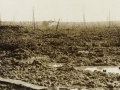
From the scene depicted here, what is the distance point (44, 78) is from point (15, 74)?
173cm

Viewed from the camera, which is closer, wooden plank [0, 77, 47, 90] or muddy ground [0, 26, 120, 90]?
wooden plank [0, 77, 47, 90]

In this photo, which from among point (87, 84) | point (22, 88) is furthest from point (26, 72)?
point (87, 84)

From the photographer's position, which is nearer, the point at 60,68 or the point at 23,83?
the point at 23,83

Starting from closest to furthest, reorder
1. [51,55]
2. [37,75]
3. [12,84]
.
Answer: [12,84]
[37,75]
[51,55]

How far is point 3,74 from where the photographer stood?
504 inches

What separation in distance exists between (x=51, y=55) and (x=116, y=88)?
895cm

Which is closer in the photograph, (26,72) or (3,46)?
(26,72)

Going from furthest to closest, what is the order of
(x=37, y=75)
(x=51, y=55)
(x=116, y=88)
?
(x=51, y=55), (x=37, y=75), (x=116, y=88)

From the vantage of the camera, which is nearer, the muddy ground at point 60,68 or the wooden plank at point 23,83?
the wooden plank at point 23,83

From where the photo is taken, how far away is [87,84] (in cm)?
1068

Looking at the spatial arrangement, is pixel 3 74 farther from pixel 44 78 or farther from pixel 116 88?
pixel 116 88

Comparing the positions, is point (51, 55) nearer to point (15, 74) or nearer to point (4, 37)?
point (15, 74)

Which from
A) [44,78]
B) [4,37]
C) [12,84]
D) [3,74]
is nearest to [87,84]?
[44,78]

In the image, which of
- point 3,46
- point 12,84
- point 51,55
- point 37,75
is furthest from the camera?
point 3,46
